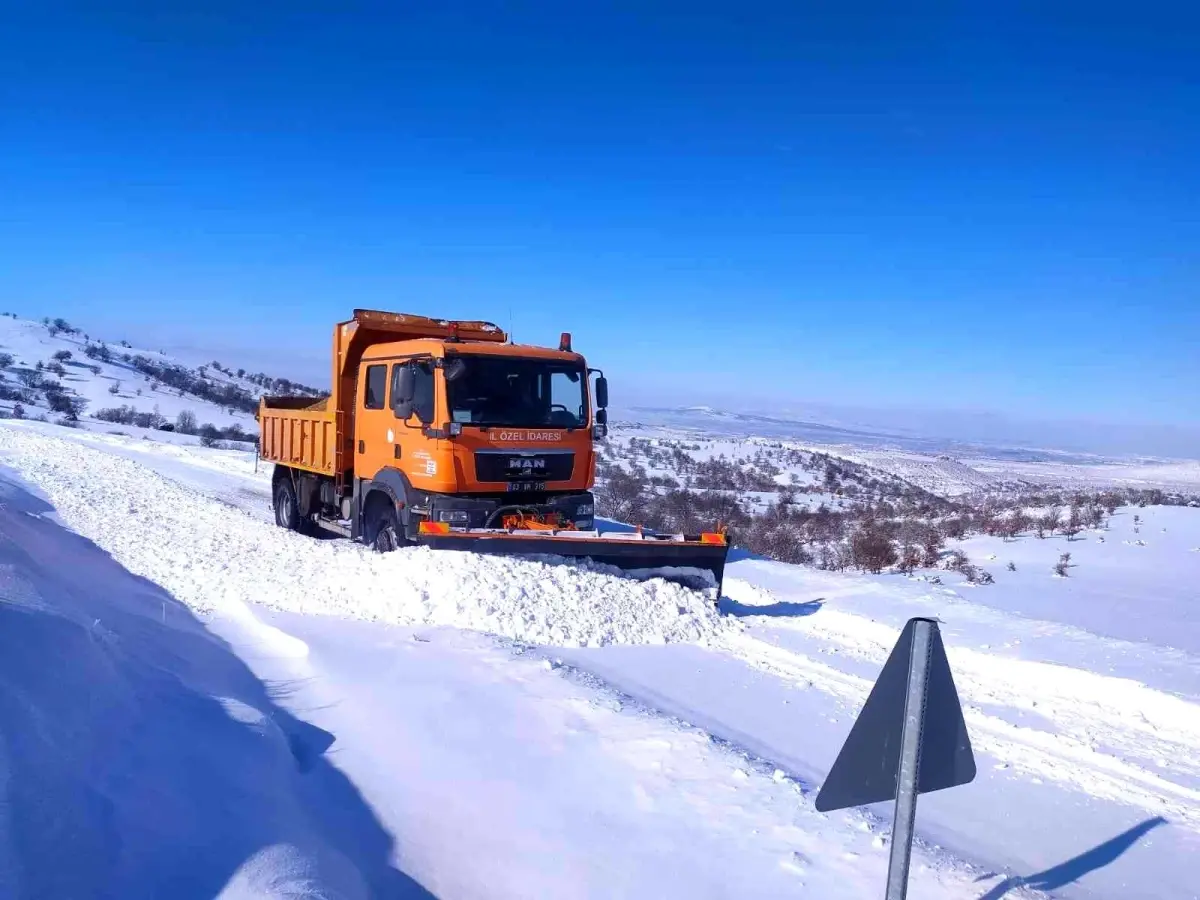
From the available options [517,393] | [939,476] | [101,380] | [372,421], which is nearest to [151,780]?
[517,393]

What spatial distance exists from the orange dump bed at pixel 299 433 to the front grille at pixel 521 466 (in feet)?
11.3

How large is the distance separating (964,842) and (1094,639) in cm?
514

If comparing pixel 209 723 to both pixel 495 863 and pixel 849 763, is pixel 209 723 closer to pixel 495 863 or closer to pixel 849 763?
pixel 495 863

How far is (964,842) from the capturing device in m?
4.62

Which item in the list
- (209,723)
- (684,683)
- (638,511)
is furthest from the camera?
(638,511)

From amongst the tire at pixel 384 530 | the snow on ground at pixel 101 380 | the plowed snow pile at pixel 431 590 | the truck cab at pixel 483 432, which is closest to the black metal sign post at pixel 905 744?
the plowed snow pile at pixel 431 590

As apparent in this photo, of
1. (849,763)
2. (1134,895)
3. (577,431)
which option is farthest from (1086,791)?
(577,431)

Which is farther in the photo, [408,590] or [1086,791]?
[408,590]

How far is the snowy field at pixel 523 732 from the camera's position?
352cm

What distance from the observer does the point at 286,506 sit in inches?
581

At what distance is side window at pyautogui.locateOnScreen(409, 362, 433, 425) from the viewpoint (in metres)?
9.84

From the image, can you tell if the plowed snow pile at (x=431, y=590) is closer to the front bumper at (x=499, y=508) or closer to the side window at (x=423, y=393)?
the front bumper at (x=499, y=508)

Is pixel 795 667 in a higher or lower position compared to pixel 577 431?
lower

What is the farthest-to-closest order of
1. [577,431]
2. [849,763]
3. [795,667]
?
[577,431] → [795,667] → [849,763]
